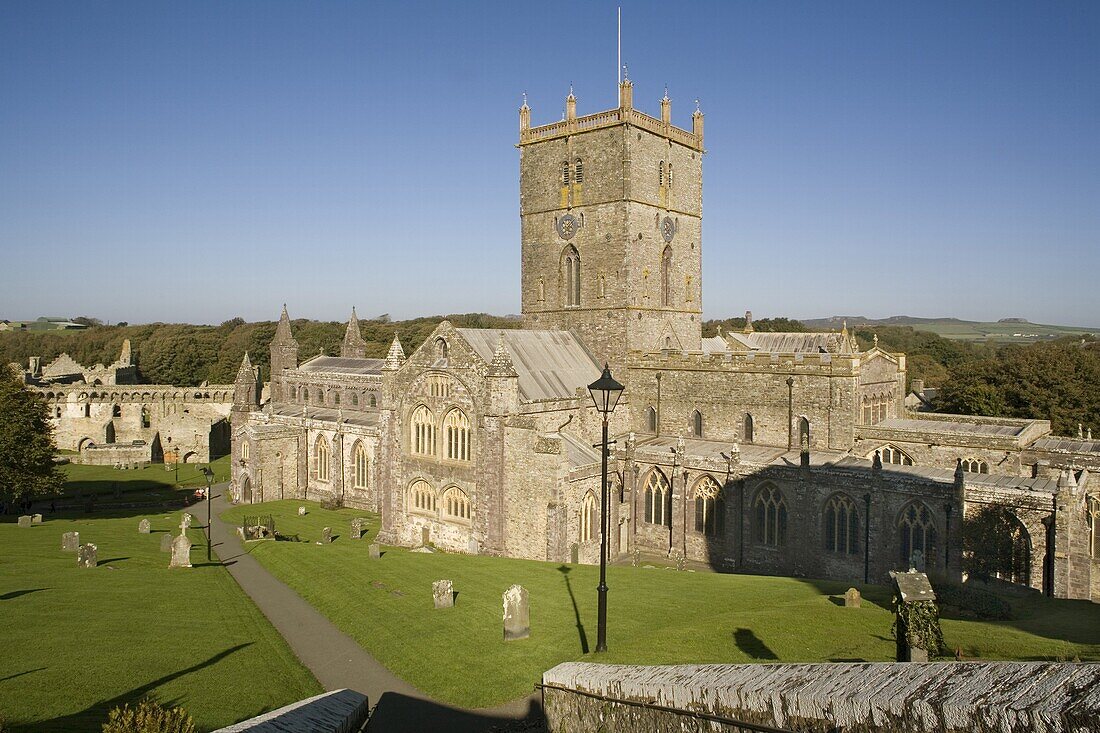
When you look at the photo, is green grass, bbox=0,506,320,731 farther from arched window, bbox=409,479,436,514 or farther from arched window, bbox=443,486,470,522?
arched window, bbox=443,486,470,522

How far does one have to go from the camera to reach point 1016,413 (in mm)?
50656

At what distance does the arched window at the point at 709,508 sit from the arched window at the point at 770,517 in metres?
1.51

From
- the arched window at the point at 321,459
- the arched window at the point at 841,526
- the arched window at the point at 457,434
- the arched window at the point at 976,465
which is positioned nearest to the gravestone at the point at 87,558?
the arched window at the point at 457,434

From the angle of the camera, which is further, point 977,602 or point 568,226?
point 568,226

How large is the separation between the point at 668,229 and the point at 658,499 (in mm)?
14815

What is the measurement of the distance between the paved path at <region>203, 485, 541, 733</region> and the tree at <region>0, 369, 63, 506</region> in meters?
15.2

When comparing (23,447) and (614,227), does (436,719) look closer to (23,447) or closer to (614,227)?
(614,227)

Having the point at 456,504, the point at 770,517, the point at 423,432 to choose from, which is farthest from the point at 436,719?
the point at 423,432

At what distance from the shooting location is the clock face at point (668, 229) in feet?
133

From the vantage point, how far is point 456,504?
34531mm

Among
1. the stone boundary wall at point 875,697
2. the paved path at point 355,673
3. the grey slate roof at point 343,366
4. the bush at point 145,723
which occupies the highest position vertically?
the grey slate roof at point 343,366

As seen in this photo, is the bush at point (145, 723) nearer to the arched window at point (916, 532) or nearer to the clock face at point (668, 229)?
the arched window at point (916, 532)

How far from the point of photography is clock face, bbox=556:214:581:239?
4003cm

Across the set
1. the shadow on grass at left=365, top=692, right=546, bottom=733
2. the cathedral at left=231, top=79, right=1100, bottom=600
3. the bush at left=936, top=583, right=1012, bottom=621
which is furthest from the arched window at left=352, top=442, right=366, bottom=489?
the bush at left=936, top=583, right=1012, bottom=621
